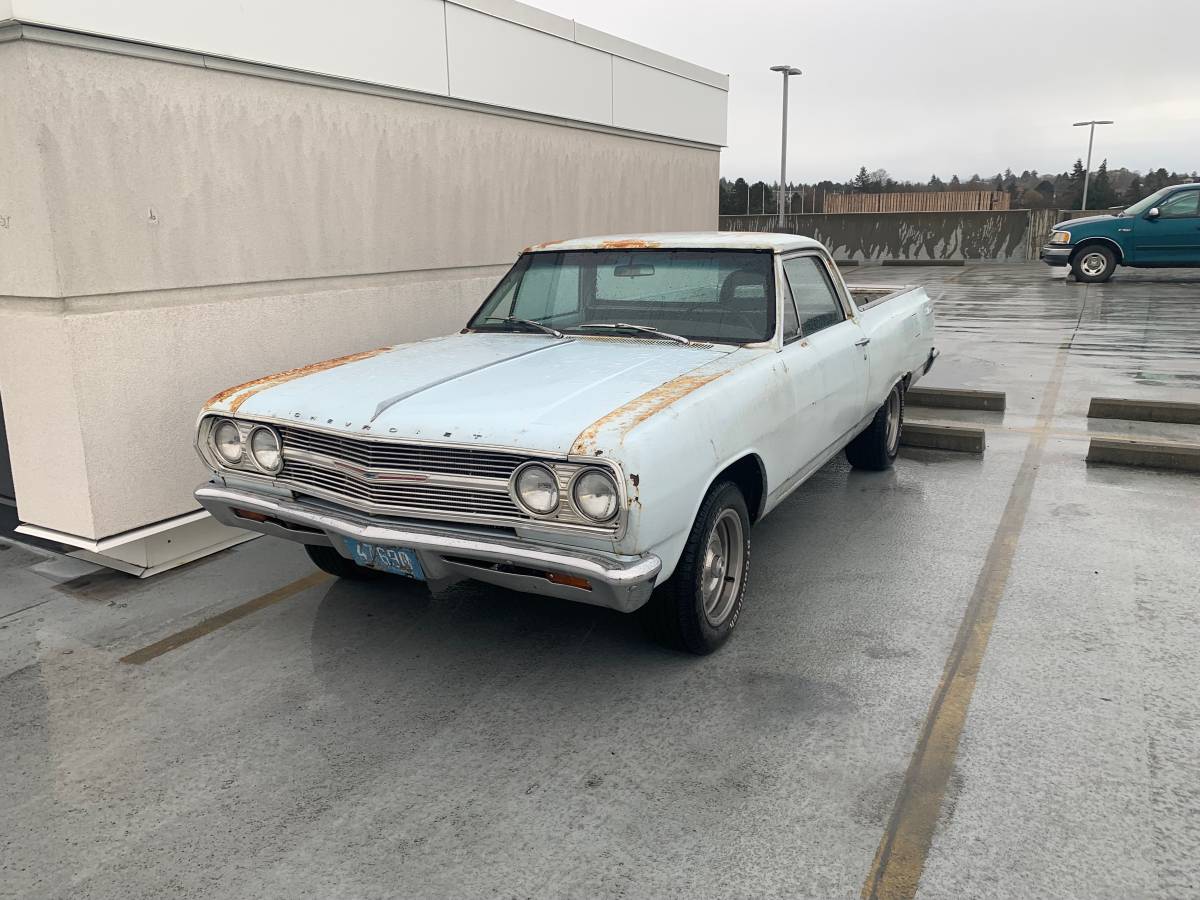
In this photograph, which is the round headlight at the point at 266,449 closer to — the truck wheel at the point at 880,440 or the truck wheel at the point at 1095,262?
the truck wheel at the point at 880,440

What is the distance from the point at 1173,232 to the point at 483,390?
1804 cm

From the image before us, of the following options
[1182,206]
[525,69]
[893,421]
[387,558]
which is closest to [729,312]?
[387,558]

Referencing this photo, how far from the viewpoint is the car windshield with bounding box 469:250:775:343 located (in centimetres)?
454

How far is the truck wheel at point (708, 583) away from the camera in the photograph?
11.7ft

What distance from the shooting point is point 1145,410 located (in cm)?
755

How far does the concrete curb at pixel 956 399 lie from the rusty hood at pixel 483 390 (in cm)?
466

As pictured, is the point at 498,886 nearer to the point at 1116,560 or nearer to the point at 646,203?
the point at 1116,560

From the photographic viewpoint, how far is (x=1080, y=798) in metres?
2.83

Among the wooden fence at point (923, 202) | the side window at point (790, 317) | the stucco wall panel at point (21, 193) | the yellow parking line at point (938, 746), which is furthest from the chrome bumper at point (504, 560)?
the wooden fence at point (923, 202)

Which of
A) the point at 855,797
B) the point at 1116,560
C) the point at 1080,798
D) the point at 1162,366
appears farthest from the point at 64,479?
the point at 1162,366

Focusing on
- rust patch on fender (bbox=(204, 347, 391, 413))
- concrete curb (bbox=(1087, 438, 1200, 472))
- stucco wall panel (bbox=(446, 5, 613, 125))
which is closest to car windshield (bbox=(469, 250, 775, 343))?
rust patch on fender (bbox=(204, 347, 391, 413))

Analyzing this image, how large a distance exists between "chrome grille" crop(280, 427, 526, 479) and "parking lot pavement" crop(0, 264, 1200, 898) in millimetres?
912

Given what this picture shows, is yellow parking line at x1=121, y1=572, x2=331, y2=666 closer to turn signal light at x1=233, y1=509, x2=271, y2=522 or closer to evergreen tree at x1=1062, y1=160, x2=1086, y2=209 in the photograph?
turn signal light at x1=233, y1=509, x2=271, y2=522

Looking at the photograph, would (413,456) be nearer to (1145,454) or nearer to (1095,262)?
(1145,454)
